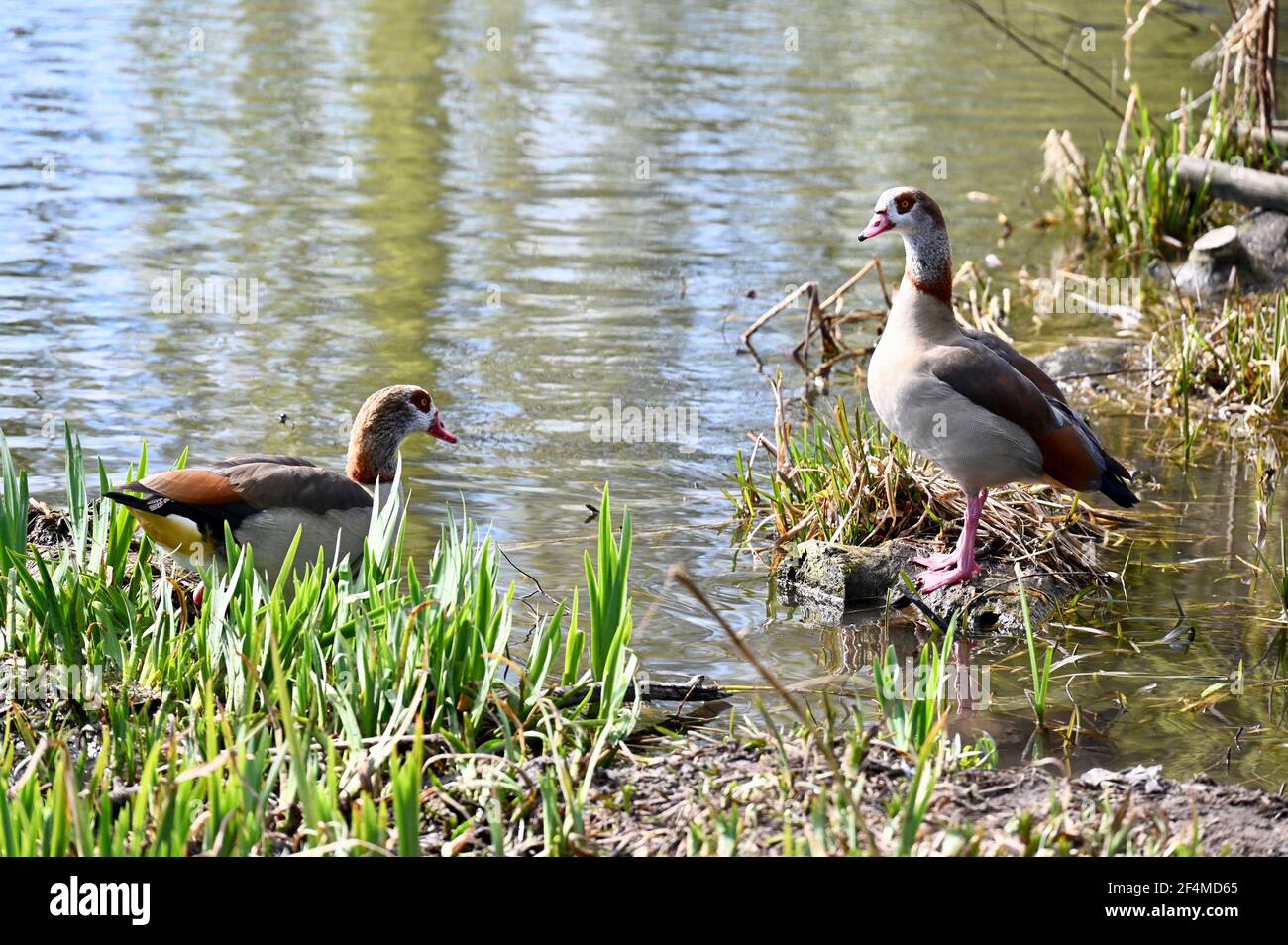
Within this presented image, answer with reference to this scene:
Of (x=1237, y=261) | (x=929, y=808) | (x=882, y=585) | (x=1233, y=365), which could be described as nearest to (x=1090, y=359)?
(x=1233, y=365)

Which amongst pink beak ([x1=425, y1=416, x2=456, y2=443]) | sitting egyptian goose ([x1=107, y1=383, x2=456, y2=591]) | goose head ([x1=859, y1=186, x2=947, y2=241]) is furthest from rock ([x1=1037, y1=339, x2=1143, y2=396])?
sitting egyptian goose ([x1=107, y1=383, x2=456, y2=591])

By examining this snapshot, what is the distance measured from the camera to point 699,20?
92.1ft

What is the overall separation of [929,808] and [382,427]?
3010 millimetres

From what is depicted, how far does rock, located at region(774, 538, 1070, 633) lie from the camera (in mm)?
6590

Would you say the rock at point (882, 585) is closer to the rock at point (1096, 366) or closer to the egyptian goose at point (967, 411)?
the egyptian goose at point (967, 411)

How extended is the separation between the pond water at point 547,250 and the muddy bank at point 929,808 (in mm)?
790

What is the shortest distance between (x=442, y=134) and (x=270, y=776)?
15.7m

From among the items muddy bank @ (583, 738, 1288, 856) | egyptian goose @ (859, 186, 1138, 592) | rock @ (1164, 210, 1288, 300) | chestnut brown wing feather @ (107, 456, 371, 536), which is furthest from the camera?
rock @ (1164, 210, 1288, 300)

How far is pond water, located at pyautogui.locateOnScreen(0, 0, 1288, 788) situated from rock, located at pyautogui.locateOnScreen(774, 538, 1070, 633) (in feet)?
0.53

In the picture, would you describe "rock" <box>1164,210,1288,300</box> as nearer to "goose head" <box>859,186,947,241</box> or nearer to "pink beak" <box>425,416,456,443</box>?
"goose head" <box>859,186,947,241</box>

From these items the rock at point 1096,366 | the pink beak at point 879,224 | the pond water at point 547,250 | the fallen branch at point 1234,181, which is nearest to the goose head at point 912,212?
the pink beak at point 879,224

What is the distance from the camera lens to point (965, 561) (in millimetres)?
6668

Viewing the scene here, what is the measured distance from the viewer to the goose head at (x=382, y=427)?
6234 millimetres
